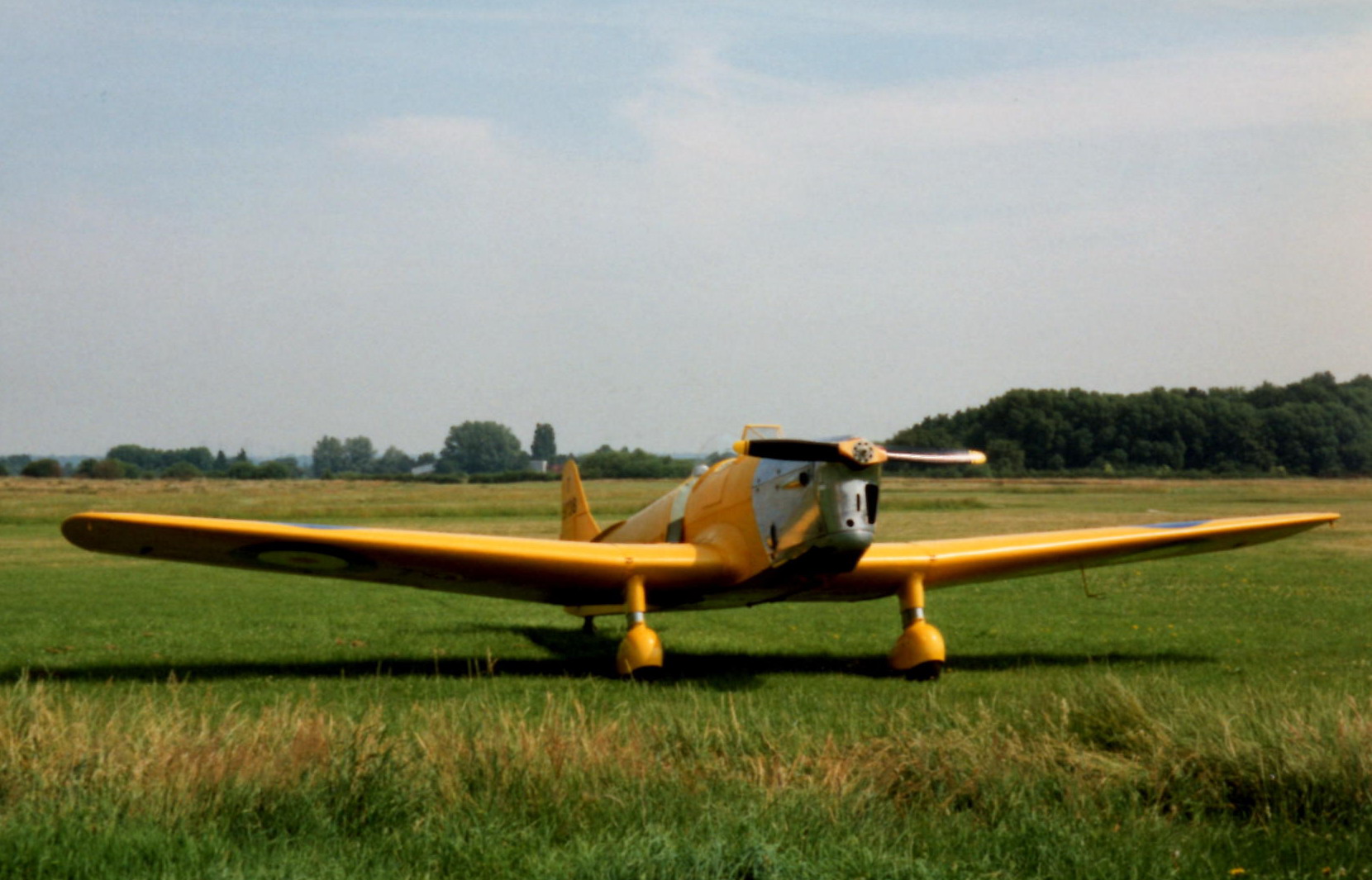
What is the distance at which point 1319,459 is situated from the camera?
53969 millimetres

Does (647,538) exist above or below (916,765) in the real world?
above

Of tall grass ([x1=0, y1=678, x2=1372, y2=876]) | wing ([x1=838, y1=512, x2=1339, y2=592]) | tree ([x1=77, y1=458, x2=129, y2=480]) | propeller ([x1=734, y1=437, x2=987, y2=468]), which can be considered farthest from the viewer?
tree ([x1=77, y1=458, x2=129, y2=480])

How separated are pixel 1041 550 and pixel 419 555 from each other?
6.31m

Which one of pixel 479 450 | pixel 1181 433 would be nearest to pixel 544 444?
pixel 479 450

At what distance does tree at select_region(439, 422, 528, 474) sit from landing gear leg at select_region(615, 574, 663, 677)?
70.9m

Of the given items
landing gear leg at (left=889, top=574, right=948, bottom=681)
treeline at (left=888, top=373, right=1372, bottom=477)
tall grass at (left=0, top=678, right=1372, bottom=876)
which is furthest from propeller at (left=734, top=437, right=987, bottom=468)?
treeline at (left=888, top=373, right=1372, bottom=477)

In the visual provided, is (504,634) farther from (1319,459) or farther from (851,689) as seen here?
(1319,459)

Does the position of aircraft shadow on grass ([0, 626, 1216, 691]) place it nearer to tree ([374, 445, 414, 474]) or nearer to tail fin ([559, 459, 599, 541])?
tail fin ([559, 459, 599, 541])

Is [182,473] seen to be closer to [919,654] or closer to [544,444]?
[544,444]

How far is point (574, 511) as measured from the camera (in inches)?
610

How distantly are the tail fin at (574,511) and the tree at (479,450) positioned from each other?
65418 millimetres

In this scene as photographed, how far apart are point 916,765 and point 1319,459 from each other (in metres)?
56.0

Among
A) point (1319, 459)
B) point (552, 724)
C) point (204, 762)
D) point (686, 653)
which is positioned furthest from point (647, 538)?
point (1319, 459)

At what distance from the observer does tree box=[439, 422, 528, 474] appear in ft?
274
